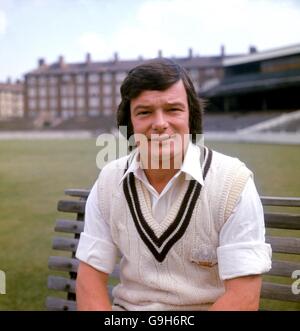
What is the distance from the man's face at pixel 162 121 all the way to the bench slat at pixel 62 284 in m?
1.14

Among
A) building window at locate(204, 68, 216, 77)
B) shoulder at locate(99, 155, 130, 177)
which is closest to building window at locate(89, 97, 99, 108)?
building window at locate(204, 68, 216, 77)

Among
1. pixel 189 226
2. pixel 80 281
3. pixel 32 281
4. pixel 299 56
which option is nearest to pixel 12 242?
pixel 32 281

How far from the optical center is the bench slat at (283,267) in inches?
87.3

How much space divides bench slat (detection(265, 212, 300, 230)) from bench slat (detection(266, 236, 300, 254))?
0.19 ft

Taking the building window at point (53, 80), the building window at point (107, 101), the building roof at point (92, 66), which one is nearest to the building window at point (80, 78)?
the building roof at point (92, 66)

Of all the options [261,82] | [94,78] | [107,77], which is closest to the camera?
[261,82]

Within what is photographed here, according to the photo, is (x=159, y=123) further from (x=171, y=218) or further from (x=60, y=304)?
(x=60, y=304)

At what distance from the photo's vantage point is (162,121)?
1781 mm

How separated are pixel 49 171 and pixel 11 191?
3.34m

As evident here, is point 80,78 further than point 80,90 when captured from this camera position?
No

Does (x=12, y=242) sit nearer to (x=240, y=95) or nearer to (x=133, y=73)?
(x=133, y=73)

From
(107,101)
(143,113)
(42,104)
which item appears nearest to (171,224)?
(143,113)

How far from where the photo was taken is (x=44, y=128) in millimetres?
45750

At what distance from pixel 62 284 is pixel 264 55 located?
111 feet
